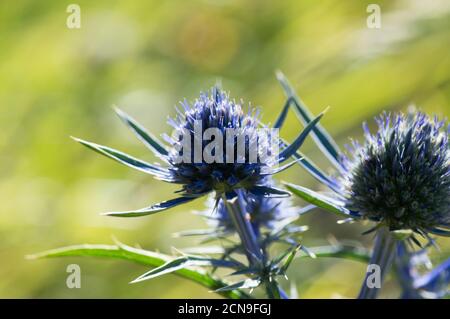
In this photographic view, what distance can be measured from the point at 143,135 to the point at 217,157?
0.21m

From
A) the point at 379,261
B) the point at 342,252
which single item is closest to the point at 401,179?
the point at 379,261

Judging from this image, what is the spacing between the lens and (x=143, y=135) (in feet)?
5.27

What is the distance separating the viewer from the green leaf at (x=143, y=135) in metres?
1.58

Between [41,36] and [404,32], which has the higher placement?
[41,36]

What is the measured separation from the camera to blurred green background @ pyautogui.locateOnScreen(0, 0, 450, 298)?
3520 millimetres

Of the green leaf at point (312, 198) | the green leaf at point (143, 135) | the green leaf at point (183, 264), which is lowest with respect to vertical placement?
the green leaf at point (183, 264)

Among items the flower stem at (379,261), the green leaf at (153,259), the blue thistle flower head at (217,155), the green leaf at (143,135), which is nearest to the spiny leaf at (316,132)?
the blue thistle flower head at (217,155)

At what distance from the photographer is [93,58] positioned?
4.26 meters

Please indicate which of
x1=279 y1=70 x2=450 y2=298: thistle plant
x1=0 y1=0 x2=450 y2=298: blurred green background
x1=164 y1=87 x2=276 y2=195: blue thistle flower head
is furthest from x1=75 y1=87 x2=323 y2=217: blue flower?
x1=0 y1=0 x2=450 y2=298: blurred green background

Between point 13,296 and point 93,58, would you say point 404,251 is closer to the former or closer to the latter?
point 13,296

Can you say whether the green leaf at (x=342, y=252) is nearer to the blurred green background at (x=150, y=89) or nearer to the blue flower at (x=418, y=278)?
the blue flower at (x=418, y=278)
